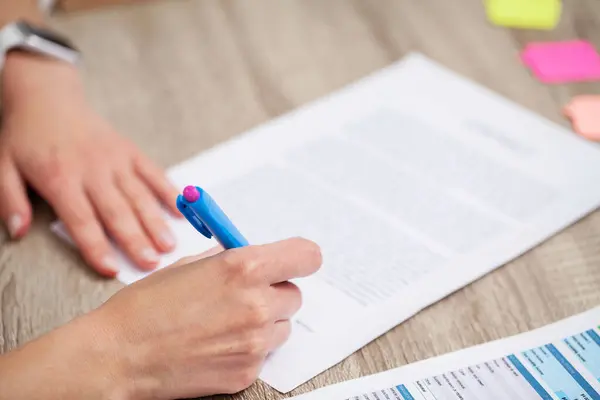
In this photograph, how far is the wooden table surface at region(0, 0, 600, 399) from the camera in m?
0.60

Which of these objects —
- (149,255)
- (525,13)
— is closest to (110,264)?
(149,255)

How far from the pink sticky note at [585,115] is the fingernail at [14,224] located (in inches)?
23.4

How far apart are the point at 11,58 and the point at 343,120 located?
38cm

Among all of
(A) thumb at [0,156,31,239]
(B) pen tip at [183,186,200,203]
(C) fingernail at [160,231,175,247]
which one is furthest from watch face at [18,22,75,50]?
(B) pen tip at [183,186,200,203]

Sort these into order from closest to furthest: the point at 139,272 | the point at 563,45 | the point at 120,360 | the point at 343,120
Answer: the point at 120,360
the point at 139,272
the point at 343,120
the point at 563,45

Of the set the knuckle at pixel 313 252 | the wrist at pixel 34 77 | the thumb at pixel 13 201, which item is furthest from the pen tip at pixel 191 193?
the wrist at pixel 34 77

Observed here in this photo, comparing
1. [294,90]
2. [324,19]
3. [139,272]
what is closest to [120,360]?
[139,272]

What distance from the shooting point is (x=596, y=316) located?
61 centimetres

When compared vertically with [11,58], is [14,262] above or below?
below

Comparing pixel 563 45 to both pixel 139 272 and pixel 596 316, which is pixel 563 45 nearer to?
pixel 596 316

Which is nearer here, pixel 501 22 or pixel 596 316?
pixel 596 316

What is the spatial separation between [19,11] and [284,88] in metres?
0.33

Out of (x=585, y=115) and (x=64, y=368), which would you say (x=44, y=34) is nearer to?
(x=64, y=368)

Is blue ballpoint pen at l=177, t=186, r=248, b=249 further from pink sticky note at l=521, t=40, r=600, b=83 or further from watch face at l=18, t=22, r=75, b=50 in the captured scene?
pink sticky note at l=521, t=40, r=600, b=83
